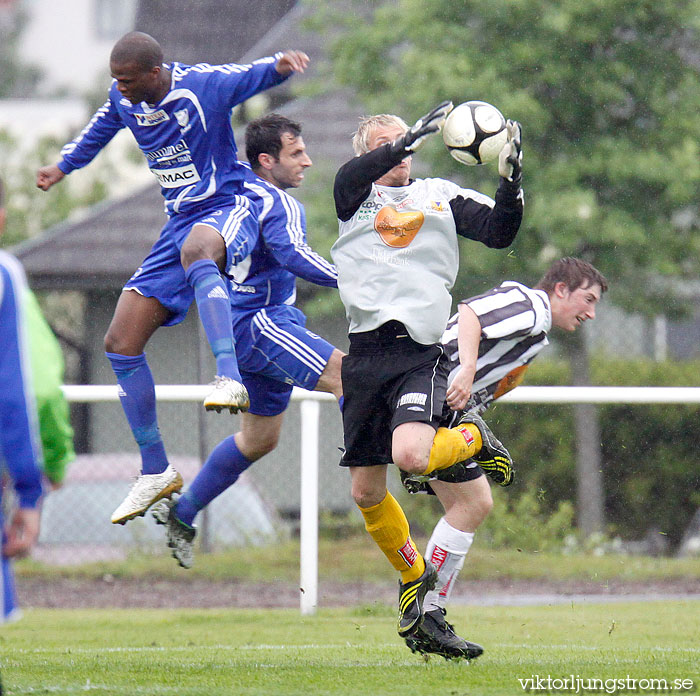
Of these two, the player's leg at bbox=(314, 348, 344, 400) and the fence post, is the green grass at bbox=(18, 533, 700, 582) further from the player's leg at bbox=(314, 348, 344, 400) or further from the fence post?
the player's leg at bbox=(314, 348, 344, 400)

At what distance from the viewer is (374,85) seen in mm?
11281

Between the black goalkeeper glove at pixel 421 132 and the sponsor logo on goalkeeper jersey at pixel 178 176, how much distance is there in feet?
4.33

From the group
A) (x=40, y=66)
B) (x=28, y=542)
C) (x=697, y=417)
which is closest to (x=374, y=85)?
(x=697, y=417)

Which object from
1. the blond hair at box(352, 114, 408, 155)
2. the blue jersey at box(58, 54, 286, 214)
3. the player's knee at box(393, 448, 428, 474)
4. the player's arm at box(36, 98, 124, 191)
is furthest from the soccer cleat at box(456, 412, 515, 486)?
the player's arm at box(36, 98, 124, 191)

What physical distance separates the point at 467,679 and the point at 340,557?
4.86 m

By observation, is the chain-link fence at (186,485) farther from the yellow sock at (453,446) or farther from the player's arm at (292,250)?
the yellow sock at (453,446)

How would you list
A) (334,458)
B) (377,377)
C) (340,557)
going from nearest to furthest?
(377,377), (340,557), (334,458)

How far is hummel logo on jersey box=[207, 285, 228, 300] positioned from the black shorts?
2.10 ft

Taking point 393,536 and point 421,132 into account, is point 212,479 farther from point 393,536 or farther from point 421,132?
point 421,132

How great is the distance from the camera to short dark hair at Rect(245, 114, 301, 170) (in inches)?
229

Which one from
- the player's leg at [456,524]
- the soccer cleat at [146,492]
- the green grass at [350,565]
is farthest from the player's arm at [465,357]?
the green grass at [350,565]

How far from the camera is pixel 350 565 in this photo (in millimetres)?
9297

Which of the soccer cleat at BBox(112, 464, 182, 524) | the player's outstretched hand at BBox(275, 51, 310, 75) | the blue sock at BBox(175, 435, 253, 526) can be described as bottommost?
the blue sock at BBox(175, 435, 253, 526)

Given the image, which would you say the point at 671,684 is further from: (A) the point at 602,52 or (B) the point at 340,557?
(A) the point at 602,52
